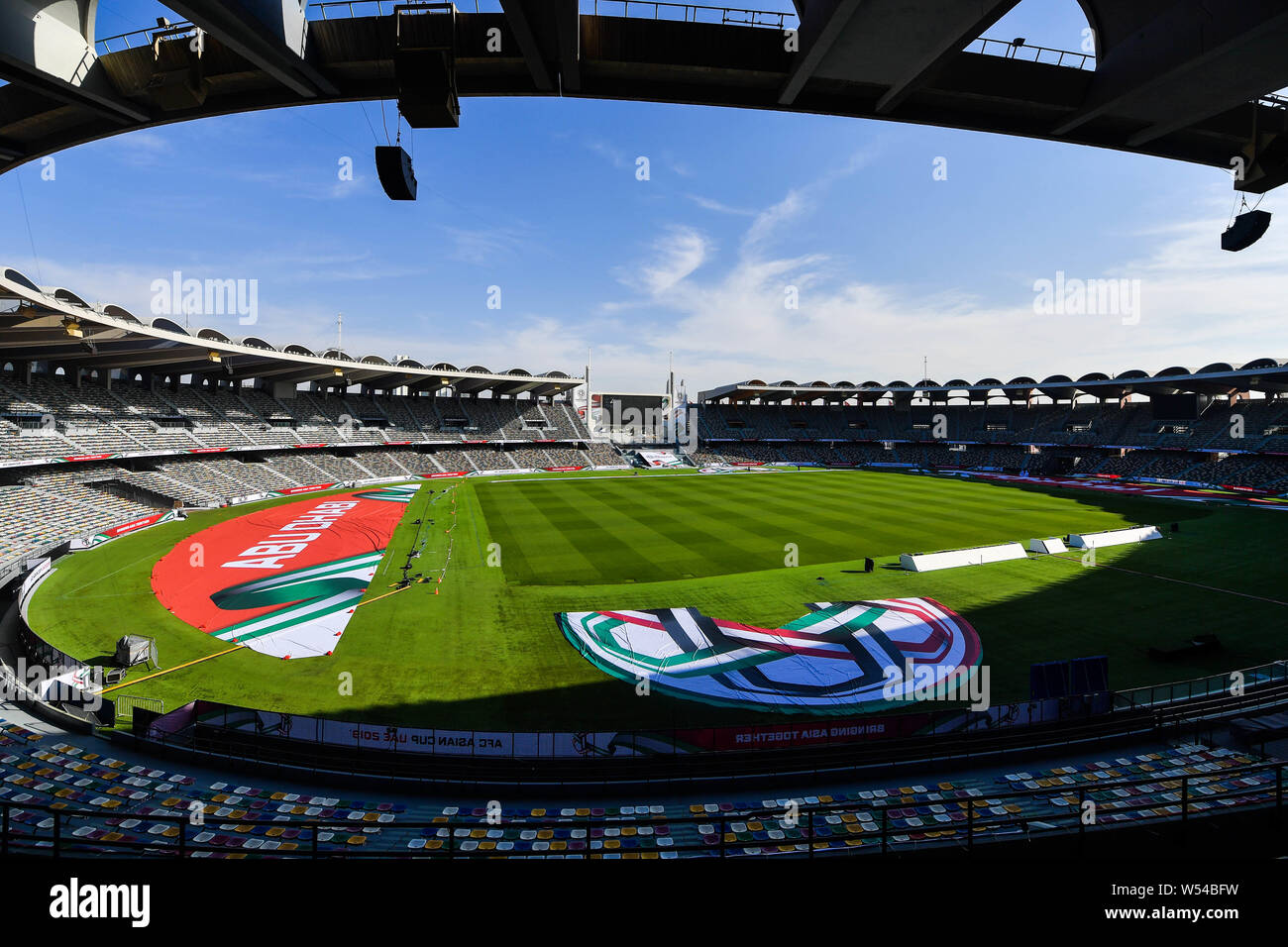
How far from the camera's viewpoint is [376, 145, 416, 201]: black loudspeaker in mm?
6762

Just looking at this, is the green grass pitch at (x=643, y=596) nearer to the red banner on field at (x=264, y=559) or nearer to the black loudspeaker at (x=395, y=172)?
the red banner on field at (x=264, y=559)

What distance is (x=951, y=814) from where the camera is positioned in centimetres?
959

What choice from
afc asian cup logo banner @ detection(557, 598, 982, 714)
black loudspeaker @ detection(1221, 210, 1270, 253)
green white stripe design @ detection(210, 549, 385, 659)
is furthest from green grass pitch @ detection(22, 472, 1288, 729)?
black loudspeaker @ detection(1221, 210, 1270, 253)

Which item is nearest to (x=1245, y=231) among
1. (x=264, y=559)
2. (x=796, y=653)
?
(x=796, y=653)

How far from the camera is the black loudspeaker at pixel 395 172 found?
6.76 meters

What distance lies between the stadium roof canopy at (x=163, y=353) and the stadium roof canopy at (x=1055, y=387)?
39.4 metres

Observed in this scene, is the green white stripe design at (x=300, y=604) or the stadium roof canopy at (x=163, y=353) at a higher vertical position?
the stadium roof canopy at (x=163, y=353)

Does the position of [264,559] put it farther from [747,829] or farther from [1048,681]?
[1048,681]

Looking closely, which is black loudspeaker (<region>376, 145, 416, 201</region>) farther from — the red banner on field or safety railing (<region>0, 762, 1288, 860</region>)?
the red banner on field

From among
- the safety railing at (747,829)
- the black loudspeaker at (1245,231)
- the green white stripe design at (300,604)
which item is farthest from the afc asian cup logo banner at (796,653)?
the black loudspeaker at (1245,231)

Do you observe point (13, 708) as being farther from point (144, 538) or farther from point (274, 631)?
point (144, 538)

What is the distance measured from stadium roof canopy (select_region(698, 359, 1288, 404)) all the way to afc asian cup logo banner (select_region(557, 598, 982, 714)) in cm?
6426
